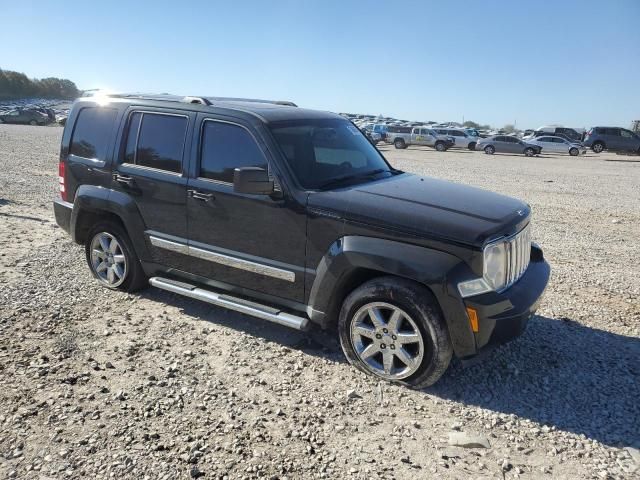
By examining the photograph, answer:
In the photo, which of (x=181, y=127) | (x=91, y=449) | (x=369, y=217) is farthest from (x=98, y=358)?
(x=369, y=217)

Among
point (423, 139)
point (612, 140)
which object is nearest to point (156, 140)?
point (423, 139)

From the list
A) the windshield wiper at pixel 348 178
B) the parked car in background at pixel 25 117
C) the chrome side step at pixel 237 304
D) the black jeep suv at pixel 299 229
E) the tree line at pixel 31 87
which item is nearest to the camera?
the black jeep suv at pixel 299 229

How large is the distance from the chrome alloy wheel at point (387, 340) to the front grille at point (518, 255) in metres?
0.78

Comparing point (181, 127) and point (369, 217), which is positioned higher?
point (181, 127)

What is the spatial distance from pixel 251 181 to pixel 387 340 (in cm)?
156

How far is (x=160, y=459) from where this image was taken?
296cm

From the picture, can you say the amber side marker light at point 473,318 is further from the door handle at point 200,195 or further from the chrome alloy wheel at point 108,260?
the chrome alloy wheel at point 108,260

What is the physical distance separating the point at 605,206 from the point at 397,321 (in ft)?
33.8

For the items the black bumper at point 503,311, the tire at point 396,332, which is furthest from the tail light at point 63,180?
the black bumper at point 503,311

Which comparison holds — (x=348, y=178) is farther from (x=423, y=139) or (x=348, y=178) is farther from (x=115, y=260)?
(x=423, y=139)

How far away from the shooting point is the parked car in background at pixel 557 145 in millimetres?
34281

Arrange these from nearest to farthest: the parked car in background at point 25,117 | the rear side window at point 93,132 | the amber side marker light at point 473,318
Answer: the amber side marker light at point 473,318
the rear side window at point 93,132
the parked car in background at point 25,117

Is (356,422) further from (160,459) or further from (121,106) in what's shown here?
(121,106)

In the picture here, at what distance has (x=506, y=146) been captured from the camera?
3466cm
